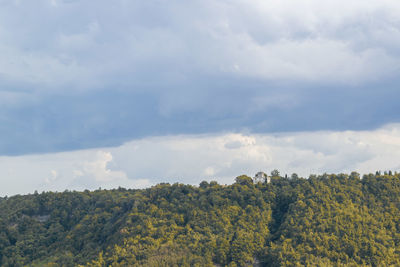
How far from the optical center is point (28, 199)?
642 feet

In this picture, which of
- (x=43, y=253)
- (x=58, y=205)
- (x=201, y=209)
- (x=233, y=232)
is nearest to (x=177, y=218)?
(x=201, y=209)

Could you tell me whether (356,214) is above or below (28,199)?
below

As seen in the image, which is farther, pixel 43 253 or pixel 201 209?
pixel 43 253

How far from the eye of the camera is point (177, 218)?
470 ft

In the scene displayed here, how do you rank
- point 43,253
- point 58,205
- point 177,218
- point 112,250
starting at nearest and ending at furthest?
1. point 112,250
2. point 177,218
3. point 43,253
4. point 58,205

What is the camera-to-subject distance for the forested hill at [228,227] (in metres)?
122

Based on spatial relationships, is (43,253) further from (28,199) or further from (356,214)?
(356,214)

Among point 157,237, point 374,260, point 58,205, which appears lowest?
point 374,260

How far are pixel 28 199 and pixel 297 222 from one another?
409 feet

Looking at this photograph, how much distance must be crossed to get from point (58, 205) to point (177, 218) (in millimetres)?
66641

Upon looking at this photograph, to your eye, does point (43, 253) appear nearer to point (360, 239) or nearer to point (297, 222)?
point (297, 222)

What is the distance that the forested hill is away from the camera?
12212 cm

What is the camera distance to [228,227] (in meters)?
136

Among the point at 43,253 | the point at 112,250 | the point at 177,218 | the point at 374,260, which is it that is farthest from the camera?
the point at 43,253
